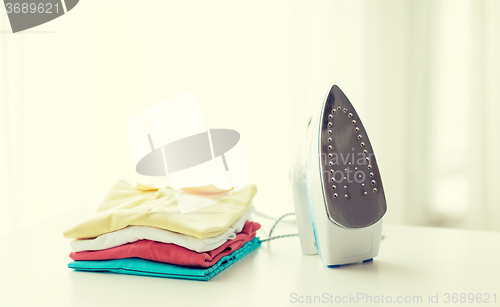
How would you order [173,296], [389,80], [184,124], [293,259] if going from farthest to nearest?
[389,80]
[184,124]
[293,259]
[173,296]

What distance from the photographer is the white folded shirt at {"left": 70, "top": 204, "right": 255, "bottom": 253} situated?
1.80 ft

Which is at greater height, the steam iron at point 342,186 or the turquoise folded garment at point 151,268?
the steam iron at point 342,186

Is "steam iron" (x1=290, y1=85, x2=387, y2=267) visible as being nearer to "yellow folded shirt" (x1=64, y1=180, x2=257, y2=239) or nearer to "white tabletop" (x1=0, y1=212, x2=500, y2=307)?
"white tabletop" (x1=0, y1=212, x2=500, y2=307)

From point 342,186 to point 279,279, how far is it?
157 mm

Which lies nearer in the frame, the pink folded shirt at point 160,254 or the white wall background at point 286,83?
the pink folded shirt at point 160,254

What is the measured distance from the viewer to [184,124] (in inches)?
42.6

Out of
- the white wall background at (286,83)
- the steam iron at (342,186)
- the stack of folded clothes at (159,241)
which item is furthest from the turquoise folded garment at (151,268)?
the white wall background at (286,83)

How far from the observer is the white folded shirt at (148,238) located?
1.80 feet

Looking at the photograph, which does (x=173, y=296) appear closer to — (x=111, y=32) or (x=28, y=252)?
(x=28, y=252)

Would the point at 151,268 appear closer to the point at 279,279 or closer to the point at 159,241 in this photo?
the point at 159,241

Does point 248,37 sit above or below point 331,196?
above

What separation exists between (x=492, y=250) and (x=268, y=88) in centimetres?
75

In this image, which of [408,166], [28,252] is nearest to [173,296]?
[28,252]

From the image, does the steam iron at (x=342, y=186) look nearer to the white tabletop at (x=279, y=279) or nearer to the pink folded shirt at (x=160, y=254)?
the white tabletop at (x=279, y=279)
